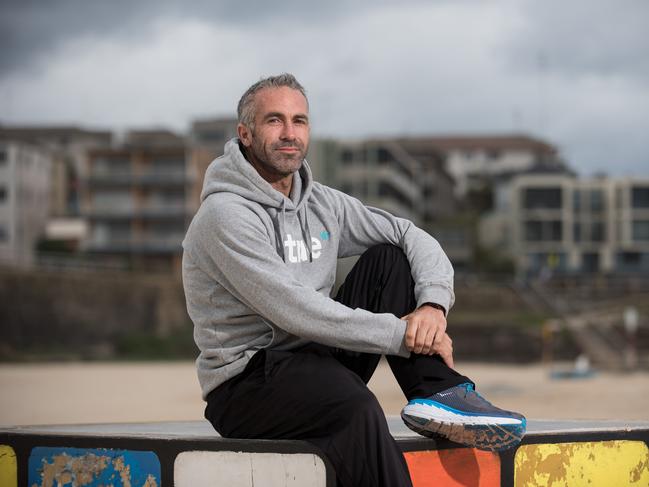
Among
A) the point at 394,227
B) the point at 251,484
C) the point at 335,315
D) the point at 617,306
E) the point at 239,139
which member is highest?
the point at 239,139

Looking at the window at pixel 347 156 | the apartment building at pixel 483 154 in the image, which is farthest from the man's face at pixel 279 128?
the apartment building at pixel 483 154

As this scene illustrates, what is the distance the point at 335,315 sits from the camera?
282 centimetres

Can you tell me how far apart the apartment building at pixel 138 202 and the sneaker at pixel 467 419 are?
46548 mm

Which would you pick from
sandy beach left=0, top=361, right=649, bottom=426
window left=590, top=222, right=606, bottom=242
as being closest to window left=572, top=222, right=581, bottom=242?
window left=590, top=222, right=606, bottom=242

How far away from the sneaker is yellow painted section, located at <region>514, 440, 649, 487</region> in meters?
0.29

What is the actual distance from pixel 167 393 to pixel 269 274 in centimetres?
2160

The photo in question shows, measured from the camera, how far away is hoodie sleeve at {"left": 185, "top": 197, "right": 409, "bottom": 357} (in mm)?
2826

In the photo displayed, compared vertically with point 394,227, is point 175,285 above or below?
below

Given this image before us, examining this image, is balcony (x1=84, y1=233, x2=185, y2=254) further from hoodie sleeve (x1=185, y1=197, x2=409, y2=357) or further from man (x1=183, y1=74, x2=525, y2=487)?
hoodie sleeve (x1=185, y1=197, x2=409, y2=357)

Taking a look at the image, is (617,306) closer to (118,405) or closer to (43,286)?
(43,286)

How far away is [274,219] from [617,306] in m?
42.0

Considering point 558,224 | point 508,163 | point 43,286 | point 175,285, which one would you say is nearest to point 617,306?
point 558,224

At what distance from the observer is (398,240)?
3.33 meters

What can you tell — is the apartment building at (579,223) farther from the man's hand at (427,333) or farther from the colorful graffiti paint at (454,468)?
the man's hand at (427,333)
